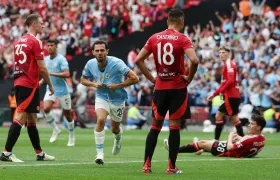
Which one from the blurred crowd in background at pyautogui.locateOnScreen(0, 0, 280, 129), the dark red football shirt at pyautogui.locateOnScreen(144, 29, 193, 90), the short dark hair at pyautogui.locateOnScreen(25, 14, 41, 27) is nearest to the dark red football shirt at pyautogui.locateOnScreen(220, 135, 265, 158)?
the dark red football shirt at pyautogui.locateOnScreen(144, 29, 193, 90)

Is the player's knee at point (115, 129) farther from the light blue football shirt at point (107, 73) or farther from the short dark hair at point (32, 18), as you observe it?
the short dark hair at point (32, 18)

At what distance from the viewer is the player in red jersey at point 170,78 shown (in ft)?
48.3

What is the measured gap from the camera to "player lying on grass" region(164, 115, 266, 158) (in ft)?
60.0

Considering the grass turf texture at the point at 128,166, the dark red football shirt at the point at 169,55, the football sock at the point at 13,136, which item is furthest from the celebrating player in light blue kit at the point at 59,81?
the dark red football shirt at the point at 169,55

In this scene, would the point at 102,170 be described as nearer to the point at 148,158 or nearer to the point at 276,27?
the point at 148,158

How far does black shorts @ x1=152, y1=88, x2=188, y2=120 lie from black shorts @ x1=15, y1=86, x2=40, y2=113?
2982mm

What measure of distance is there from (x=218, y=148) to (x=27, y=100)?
4.30 m

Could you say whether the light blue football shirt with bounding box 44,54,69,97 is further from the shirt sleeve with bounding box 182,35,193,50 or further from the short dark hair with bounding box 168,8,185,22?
the shirt sleeve with bounding box 182,35,193,50

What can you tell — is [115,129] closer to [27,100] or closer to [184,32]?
[27,100]

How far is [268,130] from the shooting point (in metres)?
33.7

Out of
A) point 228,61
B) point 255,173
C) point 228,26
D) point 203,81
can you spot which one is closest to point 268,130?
point 203,81

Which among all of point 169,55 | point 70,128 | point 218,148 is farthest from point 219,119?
point 169,55

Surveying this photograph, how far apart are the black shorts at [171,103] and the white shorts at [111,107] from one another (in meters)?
2.38

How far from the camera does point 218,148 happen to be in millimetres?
18969
